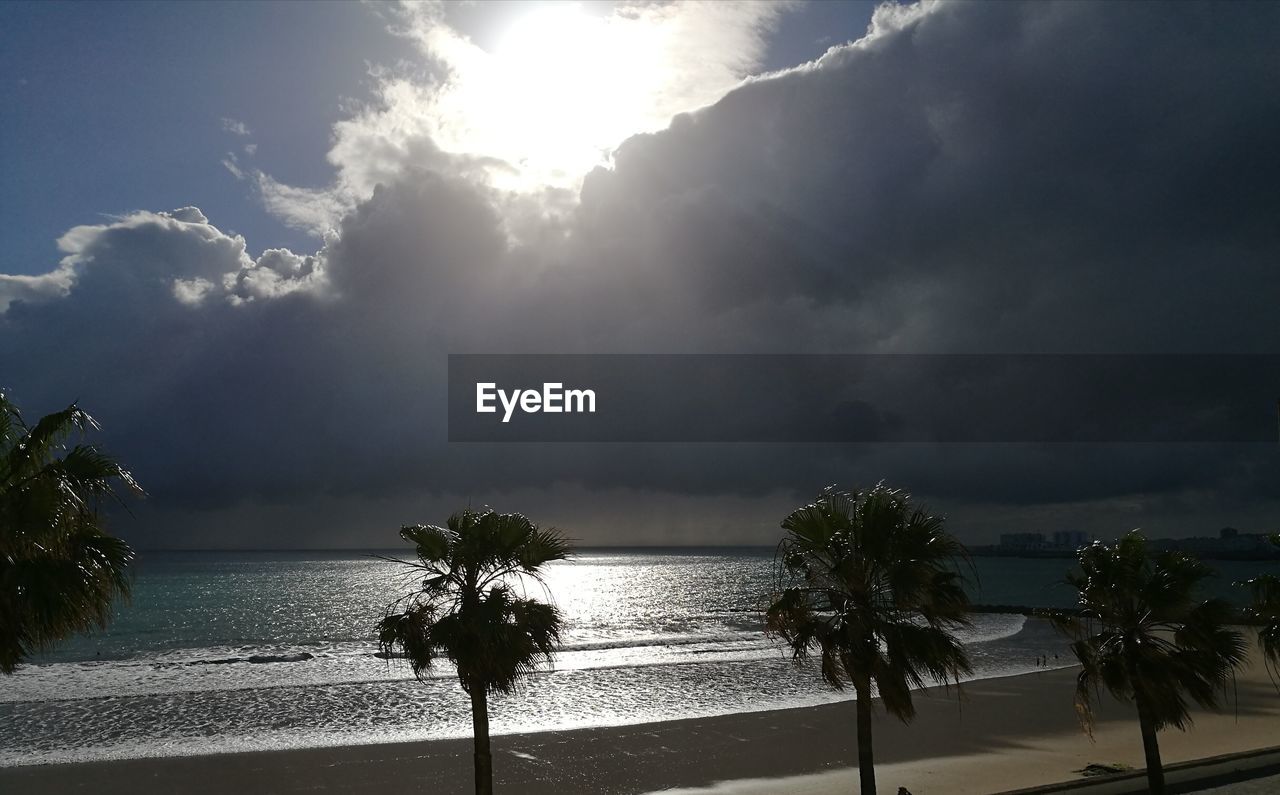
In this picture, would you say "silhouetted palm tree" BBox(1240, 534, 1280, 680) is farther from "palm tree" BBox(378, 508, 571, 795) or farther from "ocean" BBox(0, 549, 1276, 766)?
"palm tree" BBox(378, 508, 571, 795)

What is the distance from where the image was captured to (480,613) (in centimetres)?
1237

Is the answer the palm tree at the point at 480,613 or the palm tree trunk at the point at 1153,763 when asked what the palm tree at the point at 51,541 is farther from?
the palm tree trunk at the point at 1153,763

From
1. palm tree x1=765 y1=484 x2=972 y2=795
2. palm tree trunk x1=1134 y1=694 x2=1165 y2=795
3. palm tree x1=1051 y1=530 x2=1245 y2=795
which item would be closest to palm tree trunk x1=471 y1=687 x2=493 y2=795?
palm tree x1=765 y1=484 x2=972 y2=795

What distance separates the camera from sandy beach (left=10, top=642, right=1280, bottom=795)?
23922 millimetres

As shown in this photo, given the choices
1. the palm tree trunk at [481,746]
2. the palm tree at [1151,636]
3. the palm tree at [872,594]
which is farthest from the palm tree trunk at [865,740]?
the palm tree trunk at [481,746]

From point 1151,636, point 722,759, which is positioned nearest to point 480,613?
point 1151,636

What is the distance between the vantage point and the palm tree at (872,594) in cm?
1161

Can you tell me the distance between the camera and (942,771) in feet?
82.5

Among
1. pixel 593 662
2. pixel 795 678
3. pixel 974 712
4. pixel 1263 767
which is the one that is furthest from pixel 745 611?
pixel 1263 767

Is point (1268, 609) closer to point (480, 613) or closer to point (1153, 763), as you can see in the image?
point (1153, 763)

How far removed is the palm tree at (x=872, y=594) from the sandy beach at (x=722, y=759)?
41.8ft

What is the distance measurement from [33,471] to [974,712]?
35789mm

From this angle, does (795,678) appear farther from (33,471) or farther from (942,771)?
(33,471)

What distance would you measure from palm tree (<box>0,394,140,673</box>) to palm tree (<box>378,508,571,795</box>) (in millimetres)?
4140
